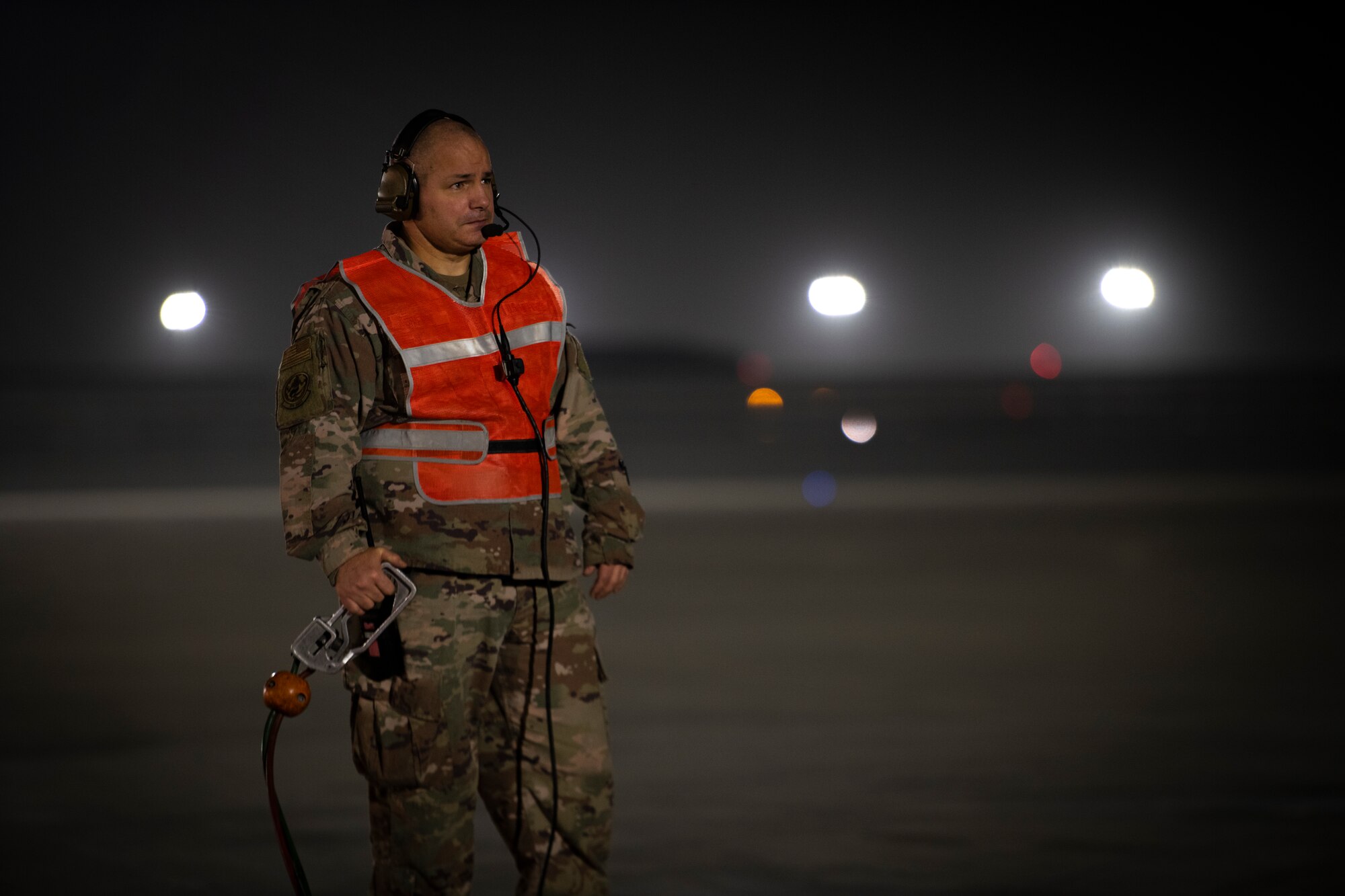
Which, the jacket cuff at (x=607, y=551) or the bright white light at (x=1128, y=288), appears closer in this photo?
the jacket cuff at (x=607, y=551)

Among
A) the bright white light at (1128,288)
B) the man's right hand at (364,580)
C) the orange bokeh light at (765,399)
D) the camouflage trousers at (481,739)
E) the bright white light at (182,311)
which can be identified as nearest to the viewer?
the man's right hand at (364,580)

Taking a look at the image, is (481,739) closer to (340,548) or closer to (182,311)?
(340,548)

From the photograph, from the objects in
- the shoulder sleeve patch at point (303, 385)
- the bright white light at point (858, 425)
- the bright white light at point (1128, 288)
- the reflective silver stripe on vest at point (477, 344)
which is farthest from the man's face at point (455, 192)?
the bright white light at point (1128, 288)

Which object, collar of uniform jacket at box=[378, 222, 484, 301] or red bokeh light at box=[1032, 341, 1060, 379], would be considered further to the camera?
red bokeh light at box=[1032, 341, 1060, 379]

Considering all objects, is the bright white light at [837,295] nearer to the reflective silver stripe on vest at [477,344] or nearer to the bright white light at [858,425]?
the bright white light at [858,425]

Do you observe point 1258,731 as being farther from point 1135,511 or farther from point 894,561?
point 1135,511

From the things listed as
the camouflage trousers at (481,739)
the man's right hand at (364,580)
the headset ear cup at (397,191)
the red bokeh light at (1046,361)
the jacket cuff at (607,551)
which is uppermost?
the red bokeh light at (1046,361)

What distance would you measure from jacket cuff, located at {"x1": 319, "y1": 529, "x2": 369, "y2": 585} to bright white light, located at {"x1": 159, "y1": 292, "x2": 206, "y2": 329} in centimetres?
1613

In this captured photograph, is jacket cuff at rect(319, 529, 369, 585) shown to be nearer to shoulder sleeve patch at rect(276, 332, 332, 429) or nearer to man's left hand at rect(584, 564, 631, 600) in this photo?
shoulder sleeve patch at rect(276, 332, 332, 429)

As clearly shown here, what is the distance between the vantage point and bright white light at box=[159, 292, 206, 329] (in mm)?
17656

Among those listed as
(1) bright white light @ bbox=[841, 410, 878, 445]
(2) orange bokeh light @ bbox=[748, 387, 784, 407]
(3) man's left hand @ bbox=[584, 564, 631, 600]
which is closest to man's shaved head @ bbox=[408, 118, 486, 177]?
(3) man's left hand @ bbox=[584, 564, 631, 600]

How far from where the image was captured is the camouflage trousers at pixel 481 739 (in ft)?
8.11

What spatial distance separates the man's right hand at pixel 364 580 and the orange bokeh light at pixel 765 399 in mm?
16378

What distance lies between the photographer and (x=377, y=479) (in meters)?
2.52
